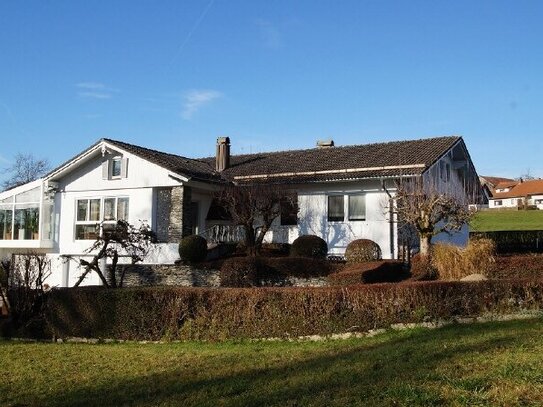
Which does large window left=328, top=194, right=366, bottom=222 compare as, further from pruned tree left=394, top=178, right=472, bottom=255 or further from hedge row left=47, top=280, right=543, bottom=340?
hedge row left=47, top=280, right=543, bottom=340

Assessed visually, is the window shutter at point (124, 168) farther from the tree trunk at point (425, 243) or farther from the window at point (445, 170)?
the window at point (445, 170)

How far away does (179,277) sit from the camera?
22.4m

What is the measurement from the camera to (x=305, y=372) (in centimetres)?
866

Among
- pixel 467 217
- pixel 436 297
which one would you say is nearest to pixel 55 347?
pixel 436 297

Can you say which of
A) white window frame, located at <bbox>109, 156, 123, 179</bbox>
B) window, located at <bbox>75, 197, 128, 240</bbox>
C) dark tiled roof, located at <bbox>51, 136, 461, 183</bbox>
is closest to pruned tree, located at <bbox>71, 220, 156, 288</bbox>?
window, located at <bbox>75, 197, 128, 240</bbox>

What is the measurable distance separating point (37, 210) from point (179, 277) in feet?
35.9

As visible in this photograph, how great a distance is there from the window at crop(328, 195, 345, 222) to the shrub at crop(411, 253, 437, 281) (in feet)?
20.0

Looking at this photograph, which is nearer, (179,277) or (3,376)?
(3,376)

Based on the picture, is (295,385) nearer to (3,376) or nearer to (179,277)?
(3,376)

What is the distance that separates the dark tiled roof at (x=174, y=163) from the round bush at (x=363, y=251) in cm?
755

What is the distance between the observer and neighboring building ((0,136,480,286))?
2459 cm

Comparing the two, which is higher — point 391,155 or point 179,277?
point 391,155

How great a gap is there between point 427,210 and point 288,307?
8.98m

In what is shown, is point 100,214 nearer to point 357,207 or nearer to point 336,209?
point 336,209
